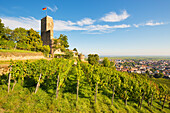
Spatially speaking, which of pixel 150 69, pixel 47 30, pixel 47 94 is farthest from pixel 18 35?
pixel 150 69

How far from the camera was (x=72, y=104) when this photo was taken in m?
6.61

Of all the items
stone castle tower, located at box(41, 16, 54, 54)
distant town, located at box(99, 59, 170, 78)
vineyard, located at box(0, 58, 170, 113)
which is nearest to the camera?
vineyard, located at box(0, 58, 170, 113)

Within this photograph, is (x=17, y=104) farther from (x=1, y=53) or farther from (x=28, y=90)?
(x=1, y=53)

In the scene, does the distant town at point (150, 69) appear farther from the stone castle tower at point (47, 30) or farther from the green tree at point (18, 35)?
the green tree at point (18, 35)

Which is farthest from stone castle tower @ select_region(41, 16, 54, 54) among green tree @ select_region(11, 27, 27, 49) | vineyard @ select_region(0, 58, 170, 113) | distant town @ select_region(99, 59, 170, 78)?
distant town @ select_region(99, 59, 170, 78)

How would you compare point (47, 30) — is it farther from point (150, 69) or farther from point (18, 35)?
point (150, 69)

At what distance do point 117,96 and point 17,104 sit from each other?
36.8 feet

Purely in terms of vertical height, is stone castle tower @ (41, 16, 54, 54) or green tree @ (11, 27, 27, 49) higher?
stone castle tower @ (41, 16, 54, 54)

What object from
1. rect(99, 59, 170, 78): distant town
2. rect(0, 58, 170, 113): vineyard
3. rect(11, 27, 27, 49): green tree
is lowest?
rect(99, 59, 170, 78): distant town

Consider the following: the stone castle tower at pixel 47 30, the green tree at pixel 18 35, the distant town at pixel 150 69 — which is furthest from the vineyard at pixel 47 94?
the distant town at pixel 150 69

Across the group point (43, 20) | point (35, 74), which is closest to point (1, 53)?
point (35, 74)

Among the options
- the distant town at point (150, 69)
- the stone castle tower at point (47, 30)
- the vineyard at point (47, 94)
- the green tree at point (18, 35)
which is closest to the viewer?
the vineyard at point (47, 94)

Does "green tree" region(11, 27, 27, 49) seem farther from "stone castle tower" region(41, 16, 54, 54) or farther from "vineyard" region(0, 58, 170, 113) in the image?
"vineyard" region(0, 58, 170, 113)

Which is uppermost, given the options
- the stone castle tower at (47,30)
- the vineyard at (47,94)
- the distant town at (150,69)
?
the stone castle tower at (47,30)
